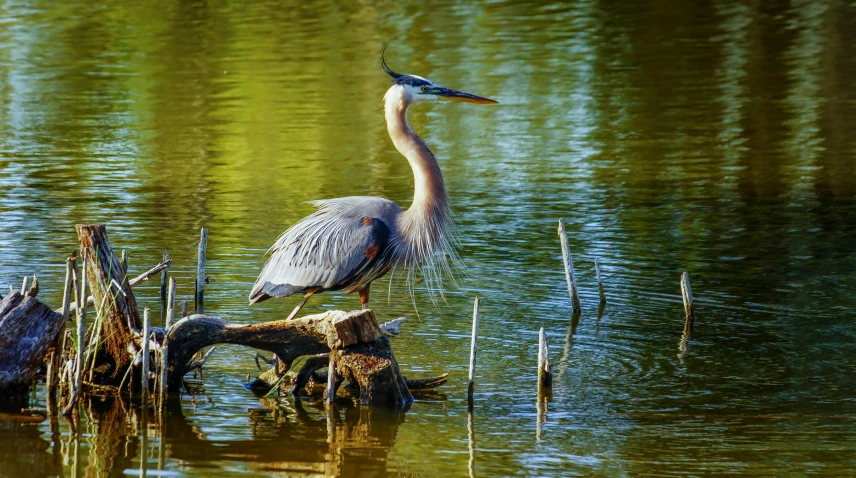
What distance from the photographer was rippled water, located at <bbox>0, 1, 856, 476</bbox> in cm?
753

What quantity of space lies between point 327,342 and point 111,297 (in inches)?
57.7

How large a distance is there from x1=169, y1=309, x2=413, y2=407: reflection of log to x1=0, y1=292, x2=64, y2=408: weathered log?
0.78 metres

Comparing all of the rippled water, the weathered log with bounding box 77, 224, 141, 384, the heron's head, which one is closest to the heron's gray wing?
the rippled water

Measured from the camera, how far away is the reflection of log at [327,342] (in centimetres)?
777

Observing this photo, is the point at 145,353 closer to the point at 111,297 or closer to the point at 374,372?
the point at 111,297

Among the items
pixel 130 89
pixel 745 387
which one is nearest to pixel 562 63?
pixel 130 89

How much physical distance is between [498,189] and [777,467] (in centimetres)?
1014

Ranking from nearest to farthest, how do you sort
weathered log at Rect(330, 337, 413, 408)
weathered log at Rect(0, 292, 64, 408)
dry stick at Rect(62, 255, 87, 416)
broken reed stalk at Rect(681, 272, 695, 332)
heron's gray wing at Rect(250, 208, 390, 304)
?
dry stick at Rect(62, 255, 87, 416) → weathered log at Rect(0, 292, 64, 408) → weathered log at Rect(330, 337, 413, 408) → heron's gray wing at Rect(250, 208, 390, 304) → broken reed stalk at Rect(681, 272, 695, 332)

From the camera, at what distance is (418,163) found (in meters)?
9.39

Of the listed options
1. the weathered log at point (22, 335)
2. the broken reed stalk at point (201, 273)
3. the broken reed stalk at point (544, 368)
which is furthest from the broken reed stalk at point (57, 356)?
the broken reed stalk at point (544, 368)

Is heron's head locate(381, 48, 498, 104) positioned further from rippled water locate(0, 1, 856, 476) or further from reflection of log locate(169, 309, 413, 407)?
reflection of log locate(169, 309, 413, 407)

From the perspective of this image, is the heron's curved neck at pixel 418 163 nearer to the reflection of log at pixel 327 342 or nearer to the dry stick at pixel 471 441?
the reflection of log at pixel 327 342

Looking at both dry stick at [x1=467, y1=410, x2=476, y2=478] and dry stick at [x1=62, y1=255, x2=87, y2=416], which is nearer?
dry stick at [x1=467, y1=410, x2=476, y2=478]

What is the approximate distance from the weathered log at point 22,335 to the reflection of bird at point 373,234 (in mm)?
1917
